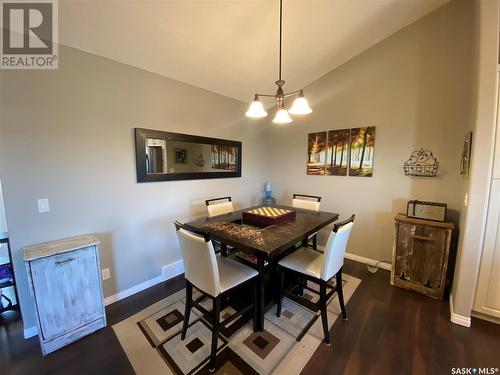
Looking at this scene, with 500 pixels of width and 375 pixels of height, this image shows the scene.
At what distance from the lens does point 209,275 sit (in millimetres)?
1447

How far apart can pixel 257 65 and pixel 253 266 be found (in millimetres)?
2400

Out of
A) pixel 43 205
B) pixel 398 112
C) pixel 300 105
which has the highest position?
pixel 398 112

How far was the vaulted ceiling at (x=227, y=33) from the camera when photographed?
1.66 metres

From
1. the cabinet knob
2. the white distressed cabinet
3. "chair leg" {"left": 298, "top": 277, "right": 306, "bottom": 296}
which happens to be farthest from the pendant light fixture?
the cabinet knob

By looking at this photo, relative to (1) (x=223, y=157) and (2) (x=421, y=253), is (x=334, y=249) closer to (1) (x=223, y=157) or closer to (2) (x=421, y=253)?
(2) (x=421, y=253)

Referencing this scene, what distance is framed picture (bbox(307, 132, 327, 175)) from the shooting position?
324cm

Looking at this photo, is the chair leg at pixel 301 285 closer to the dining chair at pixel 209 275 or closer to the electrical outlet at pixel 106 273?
the dining chair at pixel 209 275

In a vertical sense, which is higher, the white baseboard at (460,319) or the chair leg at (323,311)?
the chair leg at (323,311)

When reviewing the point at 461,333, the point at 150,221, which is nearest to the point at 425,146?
the point at 461,333

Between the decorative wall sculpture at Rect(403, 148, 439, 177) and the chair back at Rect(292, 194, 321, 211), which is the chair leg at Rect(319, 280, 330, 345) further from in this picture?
the decorative wall sculpture at Rect(403, 148, 439, 177)

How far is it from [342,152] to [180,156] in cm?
230

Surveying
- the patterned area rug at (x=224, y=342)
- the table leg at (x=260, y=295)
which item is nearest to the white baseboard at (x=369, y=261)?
the patterned area rug at (x=224, y=342)

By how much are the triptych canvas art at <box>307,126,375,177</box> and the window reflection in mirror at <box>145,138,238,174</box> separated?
4.26 feet

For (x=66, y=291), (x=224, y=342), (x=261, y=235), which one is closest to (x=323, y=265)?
(x=261, y=235)
